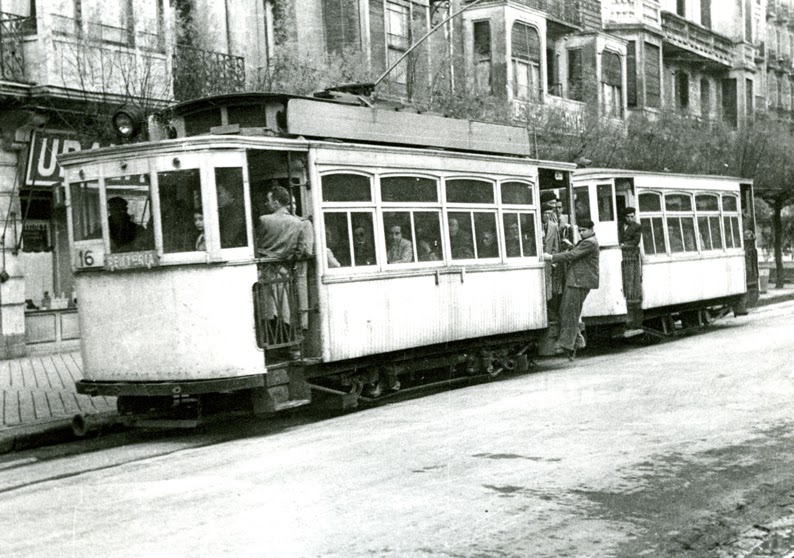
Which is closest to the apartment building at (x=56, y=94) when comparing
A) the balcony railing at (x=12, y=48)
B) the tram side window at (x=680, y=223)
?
the balcony railing at (x=12, y=48)

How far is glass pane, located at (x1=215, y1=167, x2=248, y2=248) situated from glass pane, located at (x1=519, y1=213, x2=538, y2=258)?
16.9 feet

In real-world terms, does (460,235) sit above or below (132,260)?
above

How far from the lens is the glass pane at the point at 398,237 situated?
38.6 feet

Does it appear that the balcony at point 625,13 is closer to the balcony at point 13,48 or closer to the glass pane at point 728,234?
the glass pane at point 728,234

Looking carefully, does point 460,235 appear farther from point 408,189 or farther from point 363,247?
point 363,247

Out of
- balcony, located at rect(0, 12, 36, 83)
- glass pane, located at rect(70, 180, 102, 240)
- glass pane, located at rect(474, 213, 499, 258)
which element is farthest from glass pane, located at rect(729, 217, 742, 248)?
glass pane, located at rect(70, 180, 102, 240)

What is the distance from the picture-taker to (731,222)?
20.9 m

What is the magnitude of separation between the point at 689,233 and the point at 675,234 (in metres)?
0.67

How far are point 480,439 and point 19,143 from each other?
12331mm

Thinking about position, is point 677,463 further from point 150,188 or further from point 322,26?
point 322,26

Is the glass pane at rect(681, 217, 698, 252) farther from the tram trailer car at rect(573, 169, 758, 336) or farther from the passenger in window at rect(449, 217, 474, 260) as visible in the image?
the passenger in window at rect(449, 217, 474, 260)

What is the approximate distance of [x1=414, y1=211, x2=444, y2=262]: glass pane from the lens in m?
12.2

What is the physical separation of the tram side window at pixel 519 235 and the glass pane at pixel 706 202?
20.0 ft

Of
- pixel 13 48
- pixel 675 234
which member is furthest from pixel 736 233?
pixel 13 48
